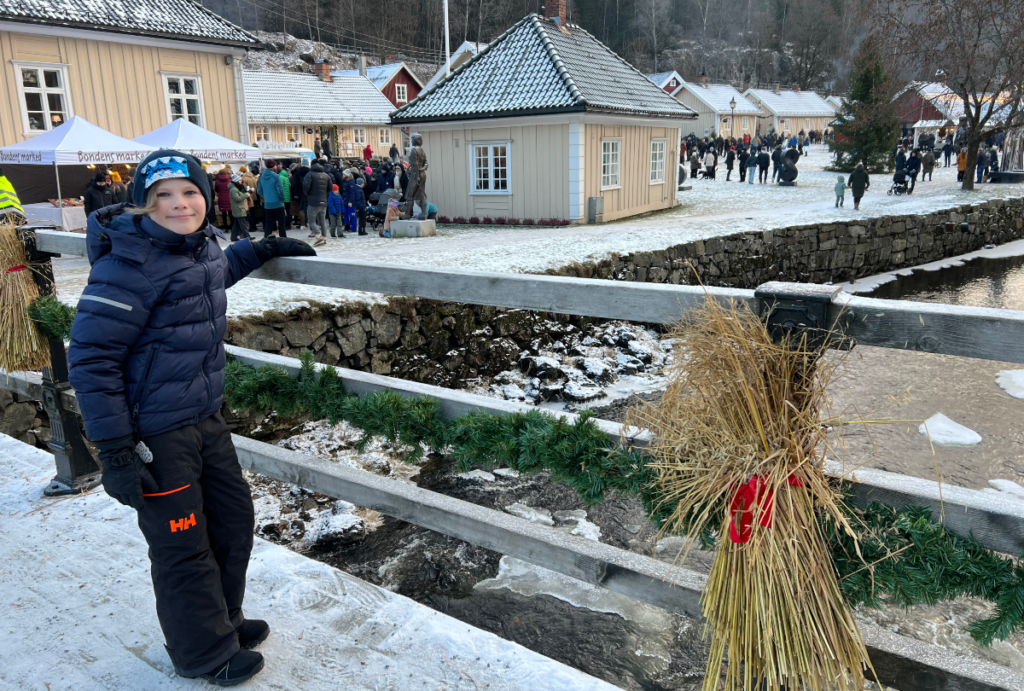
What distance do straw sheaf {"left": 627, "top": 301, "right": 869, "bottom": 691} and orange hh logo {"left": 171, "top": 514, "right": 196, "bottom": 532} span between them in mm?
1505

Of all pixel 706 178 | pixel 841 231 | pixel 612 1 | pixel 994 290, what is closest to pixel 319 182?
pixel 841 231

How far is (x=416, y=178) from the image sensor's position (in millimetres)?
15680

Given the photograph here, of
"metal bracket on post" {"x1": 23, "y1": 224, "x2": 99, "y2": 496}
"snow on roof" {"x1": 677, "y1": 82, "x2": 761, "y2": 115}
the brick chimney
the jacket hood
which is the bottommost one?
"metal bracket on post" {"x1": 23, "y1": 224, "x2": 99, "y2": 496}

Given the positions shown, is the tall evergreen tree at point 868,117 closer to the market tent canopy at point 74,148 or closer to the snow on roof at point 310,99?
the snow on roof at point 310,99

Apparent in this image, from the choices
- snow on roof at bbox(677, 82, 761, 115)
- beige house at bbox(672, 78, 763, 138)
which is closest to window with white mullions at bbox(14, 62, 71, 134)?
beige house at bbox(672, 78, 763, 138)

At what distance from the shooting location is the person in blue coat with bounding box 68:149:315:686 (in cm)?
209

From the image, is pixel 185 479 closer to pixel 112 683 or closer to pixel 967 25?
pixel 112 683

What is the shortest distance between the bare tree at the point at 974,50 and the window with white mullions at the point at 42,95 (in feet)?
85.0

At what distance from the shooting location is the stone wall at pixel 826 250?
A: 13.4 metres

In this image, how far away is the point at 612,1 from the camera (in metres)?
69.4

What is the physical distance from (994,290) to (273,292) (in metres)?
15.6

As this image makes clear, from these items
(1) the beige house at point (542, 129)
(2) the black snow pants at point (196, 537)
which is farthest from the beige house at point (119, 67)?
(2) the black snow pants at point (196, 537)

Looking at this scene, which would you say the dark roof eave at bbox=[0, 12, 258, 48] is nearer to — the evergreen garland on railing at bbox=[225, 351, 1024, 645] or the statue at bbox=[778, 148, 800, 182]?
the evergreen garland on railing at bbox=[225, 351, 1024, 645]

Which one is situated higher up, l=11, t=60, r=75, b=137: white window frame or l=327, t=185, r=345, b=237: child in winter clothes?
l=11, t=60, r=75, b=137: white window frame
